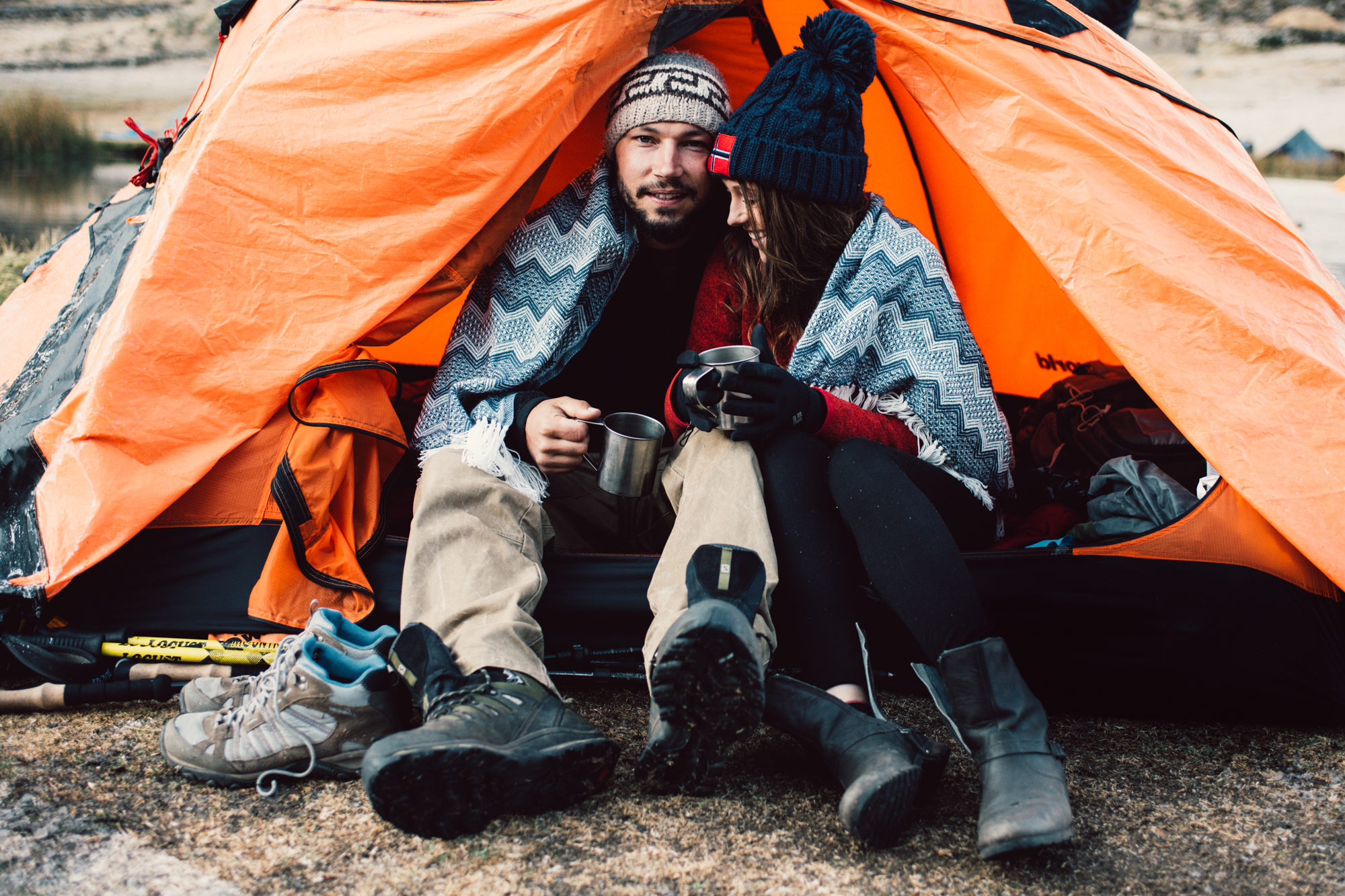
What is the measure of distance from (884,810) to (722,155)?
1.15m

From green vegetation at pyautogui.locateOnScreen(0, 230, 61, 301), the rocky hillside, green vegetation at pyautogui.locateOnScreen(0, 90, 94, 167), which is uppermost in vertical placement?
the rocky hillside

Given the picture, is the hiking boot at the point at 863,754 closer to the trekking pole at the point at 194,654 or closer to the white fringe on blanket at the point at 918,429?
the white fringe on blanket at the point at 918,429

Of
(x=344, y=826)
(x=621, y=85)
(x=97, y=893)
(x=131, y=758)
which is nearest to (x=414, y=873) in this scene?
(x=344, y=826)

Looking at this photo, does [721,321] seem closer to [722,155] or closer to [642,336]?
[642,336]

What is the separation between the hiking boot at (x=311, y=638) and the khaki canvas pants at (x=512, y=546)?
0.07 metres

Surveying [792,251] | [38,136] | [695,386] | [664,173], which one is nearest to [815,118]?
[792,251]

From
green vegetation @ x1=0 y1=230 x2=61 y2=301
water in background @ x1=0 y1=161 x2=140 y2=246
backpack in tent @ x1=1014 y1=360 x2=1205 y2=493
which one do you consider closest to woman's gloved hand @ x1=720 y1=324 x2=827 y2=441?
backpack in tent @ x1=1014 y1=360 x2=1205 y2=493

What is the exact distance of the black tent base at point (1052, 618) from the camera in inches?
59.8

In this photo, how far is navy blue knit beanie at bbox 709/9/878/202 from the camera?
5.24 feet

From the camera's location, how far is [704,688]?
1.14 metres

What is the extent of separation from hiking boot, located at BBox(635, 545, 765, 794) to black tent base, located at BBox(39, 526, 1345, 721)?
37 cm

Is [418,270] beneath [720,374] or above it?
above

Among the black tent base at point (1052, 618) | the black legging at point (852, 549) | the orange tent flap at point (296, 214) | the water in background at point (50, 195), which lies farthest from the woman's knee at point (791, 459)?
the water in background at point (50, 195)

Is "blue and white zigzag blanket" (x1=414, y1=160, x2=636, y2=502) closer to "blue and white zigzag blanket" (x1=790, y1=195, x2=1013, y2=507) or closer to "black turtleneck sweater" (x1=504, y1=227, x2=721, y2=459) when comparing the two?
"black turtleneck sweater" (x1=504, y1=227, x2=721, y2=459)
